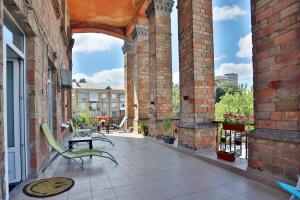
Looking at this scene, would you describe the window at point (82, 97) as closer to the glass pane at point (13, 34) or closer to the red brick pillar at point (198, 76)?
the red brick pillar at point (198, 76)

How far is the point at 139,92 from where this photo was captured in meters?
9.64

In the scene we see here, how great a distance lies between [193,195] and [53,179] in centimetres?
218

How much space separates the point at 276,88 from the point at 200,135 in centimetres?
232

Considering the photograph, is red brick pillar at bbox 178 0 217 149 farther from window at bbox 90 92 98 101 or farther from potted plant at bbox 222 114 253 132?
window at bbox 90 92 98 101

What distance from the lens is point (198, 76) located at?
194 inches

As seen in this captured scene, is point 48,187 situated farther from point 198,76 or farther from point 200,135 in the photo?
point 198,76

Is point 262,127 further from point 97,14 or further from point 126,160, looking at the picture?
point 97,14

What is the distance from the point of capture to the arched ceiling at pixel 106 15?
9711 millimetres

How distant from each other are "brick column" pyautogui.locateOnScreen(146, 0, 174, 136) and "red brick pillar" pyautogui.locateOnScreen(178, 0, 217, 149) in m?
2.22

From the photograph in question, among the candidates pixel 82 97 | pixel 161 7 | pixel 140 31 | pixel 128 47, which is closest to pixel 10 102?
pixel 161 7

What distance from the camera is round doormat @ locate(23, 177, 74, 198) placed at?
275cm

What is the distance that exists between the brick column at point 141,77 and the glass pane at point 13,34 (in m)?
6.56

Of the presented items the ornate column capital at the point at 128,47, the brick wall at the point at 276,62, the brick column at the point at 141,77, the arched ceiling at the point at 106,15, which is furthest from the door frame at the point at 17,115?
the ornate column capital at the point at 128,47

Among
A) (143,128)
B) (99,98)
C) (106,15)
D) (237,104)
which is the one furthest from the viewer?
(99,98)
